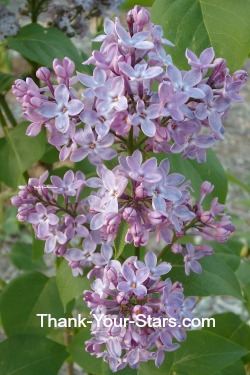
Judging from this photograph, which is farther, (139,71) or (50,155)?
(50,155)

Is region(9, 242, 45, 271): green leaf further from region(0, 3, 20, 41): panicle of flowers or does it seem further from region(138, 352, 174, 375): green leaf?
region(138, 352, 174, 375): green leaf

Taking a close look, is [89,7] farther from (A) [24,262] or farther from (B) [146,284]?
(A) [24,262]

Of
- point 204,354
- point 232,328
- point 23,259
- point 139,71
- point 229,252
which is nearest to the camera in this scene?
point 139,71

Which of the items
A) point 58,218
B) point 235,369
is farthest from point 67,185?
point 235,369

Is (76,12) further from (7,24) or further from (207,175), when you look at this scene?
(207,175)

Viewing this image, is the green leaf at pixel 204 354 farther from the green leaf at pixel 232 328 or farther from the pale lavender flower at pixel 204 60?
the pale lavender flower at pixel 204 60

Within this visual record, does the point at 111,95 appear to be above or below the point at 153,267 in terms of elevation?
above

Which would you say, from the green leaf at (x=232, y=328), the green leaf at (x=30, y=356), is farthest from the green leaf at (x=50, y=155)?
the green leaf at (x=232, y=328)
